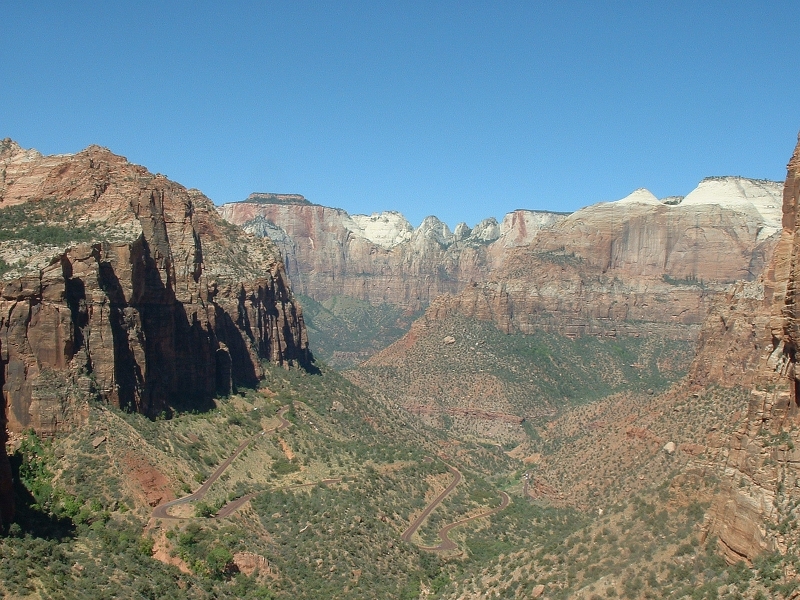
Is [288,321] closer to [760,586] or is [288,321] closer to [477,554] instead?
[477,554]

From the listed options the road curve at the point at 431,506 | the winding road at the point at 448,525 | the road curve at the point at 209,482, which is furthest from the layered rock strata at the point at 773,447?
the road curve at the point at 209,482

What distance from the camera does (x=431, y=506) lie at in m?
84.6

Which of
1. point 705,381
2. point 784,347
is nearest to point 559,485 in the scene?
point 705,381

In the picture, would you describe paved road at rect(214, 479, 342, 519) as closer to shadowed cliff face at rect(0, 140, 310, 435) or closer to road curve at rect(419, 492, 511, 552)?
shadowed cliff face at rect(0, 140, 310, 435)

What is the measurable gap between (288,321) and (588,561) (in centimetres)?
7207

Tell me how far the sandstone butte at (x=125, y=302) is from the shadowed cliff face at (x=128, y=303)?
0.11 m

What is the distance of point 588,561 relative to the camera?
48.7 metres

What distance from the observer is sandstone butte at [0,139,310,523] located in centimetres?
6425

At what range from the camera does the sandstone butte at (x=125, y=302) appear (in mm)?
64250

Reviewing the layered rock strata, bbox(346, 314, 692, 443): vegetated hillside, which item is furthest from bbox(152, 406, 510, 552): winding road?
bbox(346, 314, 692, 443): vegetated hillside

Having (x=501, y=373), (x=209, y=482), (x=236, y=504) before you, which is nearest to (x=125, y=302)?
(x=209, y=482)

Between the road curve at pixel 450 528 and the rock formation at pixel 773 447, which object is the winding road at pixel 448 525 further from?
the rock formation at pixel 773 447

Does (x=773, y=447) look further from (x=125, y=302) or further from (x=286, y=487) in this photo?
(x=125, y=302)

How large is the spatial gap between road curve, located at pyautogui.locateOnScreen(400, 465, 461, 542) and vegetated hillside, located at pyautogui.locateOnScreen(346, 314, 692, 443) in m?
47.7
